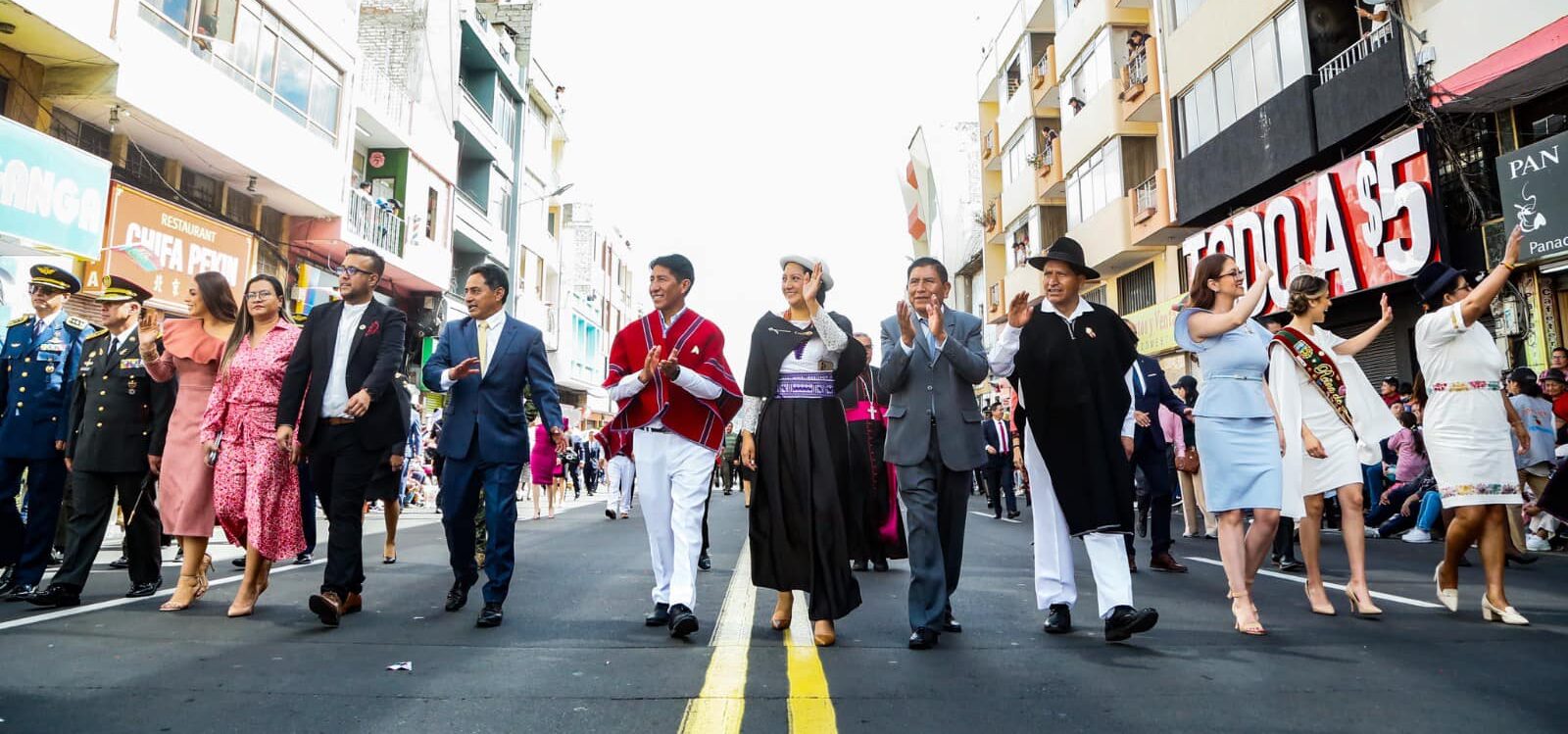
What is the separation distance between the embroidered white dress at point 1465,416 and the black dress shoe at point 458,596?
212 inches

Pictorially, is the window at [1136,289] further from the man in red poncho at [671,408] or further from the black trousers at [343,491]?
the black trousers at [343,491]

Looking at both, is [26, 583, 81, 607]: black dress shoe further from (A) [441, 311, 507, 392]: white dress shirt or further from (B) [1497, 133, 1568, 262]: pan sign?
(B) [1497, 133, 1568, 262]: pan sign

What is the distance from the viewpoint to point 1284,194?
16906 mm

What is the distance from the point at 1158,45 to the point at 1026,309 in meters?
20.1

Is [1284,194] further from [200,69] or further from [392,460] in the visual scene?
[200,69]

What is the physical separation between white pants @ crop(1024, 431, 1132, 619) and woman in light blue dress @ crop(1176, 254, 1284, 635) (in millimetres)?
712

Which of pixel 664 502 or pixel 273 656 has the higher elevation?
pixel 664 502

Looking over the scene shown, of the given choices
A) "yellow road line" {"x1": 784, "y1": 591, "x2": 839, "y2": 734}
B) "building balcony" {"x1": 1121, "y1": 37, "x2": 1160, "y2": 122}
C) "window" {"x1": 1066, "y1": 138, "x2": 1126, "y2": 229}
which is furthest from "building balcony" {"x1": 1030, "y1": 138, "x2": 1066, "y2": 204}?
"yellow road line" {"x1": 784, "y1": 591, "x2": 839, "y2": 734}

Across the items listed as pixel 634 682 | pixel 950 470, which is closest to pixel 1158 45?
pixel 950 470

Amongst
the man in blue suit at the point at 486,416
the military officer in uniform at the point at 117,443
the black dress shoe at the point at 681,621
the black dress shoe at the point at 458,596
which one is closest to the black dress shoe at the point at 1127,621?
the black dress shoe at the point at 681,621

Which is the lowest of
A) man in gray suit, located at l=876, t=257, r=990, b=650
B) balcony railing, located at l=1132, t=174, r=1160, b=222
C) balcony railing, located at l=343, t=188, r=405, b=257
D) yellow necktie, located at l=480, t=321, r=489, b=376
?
man in gray suit, located at l=876, t=257, r=990, b=650

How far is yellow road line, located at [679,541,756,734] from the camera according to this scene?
277cm

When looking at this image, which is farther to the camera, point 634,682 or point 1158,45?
point 1158,45

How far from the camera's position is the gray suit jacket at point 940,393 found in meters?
4.39
